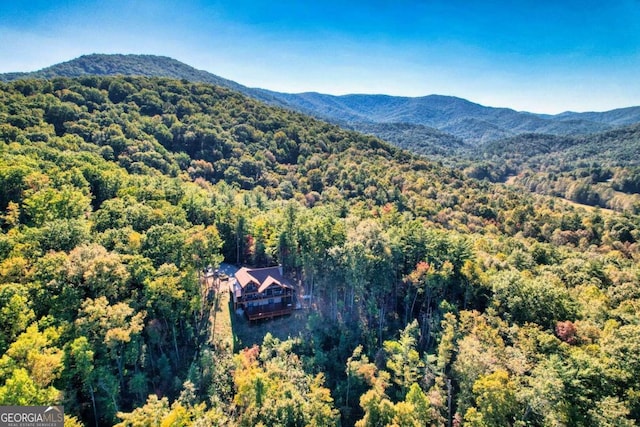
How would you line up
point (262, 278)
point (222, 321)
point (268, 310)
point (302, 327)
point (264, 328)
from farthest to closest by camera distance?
1. point (262, 278)
2. point (268, 310)
3. point (302, 327)
4. point (264, 328)
5. point (222, 321)

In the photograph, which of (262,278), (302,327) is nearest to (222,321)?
(262,278)

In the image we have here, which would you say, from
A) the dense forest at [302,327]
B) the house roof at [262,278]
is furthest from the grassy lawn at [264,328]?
the house roof at [262,278]

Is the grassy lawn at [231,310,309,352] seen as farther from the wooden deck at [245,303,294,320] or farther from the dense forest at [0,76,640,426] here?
the dense forest at [0,76,640,426]

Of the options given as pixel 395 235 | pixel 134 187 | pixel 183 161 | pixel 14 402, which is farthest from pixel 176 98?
pixel 14 402

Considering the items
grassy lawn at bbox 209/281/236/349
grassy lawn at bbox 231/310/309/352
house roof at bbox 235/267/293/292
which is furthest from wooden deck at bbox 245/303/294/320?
grassy lawn at bbox 209/281/236/349

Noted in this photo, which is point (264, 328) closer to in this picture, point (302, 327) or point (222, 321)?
point (302, 327)

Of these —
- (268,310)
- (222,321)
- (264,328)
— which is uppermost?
(268,310)
